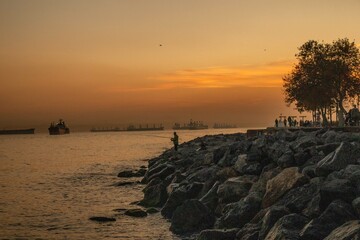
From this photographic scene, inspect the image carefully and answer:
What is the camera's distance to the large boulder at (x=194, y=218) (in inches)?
568

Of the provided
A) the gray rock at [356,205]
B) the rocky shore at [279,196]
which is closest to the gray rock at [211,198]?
the rocky shore at [279,196]

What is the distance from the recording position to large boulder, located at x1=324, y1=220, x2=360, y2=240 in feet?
26.1

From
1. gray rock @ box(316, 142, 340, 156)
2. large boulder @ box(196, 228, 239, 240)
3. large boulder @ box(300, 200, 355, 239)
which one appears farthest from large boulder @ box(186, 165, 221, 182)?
large boulder @ box(300, 200, 355, 239)

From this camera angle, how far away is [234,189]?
592 inches

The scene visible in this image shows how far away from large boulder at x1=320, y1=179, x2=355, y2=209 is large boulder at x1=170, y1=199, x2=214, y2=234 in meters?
4.90

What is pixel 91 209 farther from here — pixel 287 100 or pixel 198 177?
pixel 287 100

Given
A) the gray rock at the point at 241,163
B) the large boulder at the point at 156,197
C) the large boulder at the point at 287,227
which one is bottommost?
the large boulder at the point at 156,197

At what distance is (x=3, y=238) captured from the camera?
16.0m

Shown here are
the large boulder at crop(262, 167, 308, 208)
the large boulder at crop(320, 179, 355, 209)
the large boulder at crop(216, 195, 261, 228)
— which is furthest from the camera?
the large boulder at crop(216, 195, 261, 228)

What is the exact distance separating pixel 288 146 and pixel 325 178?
4.32 meters

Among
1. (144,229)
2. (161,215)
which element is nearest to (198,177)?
(161,215)

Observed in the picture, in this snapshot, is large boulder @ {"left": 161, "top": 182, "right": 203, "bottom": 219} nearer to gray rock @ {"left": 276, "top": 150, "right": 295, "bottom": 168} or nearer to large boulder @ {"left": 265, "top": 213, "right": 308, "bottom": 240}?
gray rock @ {"left": 276, "top": 150, "right": 295, "bottom": 168}

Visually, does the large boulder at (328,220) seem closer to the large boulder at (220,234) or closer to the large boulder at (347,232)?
the large boulder at (347,232)

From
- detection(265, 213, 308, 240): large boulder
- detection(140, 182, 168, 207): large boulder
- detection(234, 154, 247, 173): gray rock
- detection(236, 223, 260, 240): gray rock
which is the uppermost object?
detection(234, 154, 247, 173): gray rock
